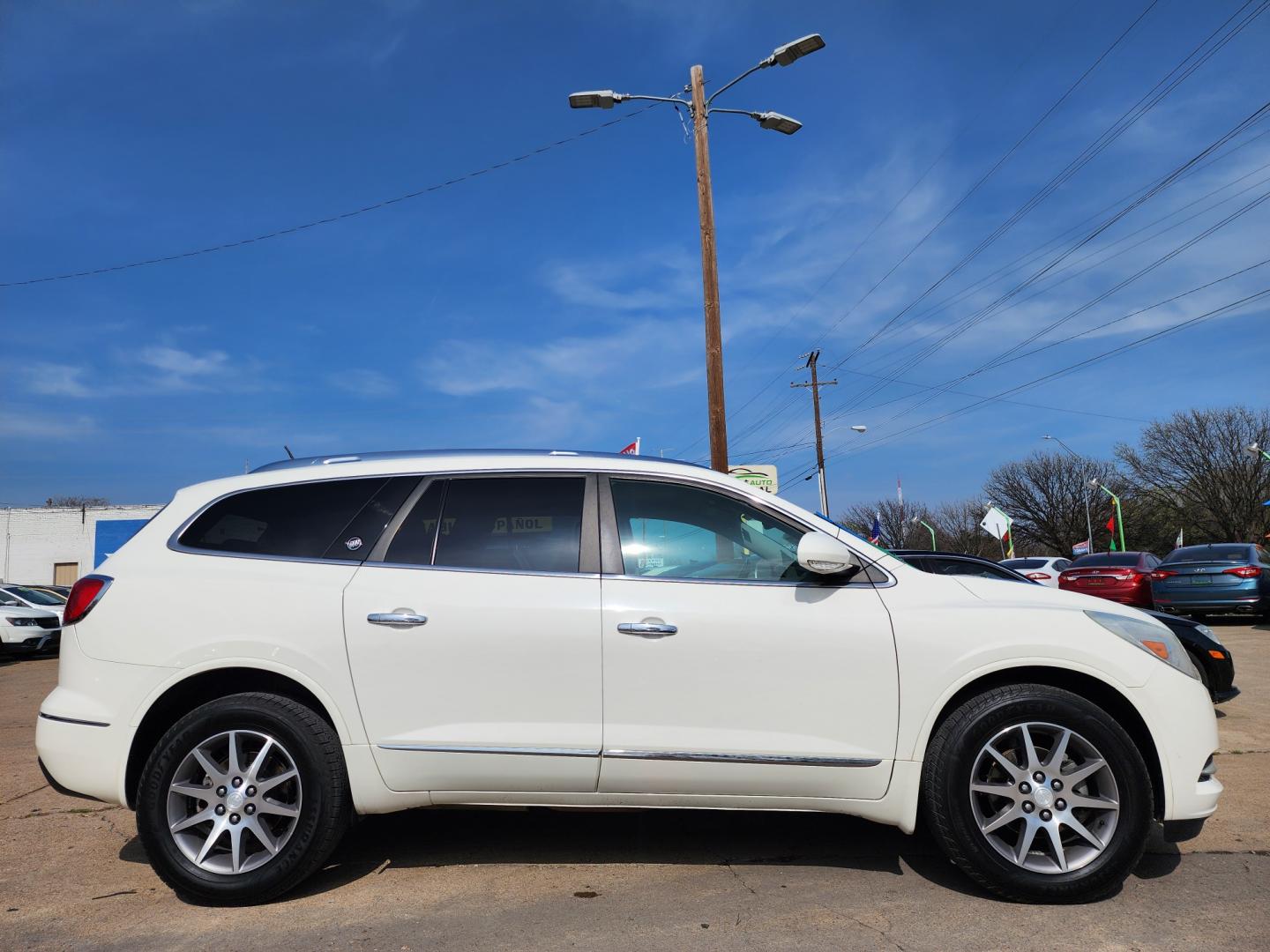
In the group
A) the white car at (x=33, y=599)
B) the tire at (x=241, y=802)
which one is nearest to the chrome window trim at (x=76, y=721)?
the tire at (x=241, y=802)

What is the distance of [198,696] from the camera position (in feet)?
12.3

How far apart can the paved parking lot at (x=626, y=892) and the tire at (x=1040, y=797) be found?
13 centimetres

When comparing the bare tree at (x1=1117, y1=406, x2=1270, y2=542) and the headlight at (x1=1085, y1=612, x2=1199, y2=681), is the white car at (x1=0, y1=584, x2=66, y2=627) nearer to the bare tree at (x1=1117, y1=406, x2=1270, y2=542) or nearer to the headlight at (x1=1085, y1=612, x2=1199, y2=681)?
the headlight at (x1=1085, y1=612, x2=1199, y2=681)

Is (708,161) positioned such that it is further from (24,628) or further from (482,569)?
(24,628)

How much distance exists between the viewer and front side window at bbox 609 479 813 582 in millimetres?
3721

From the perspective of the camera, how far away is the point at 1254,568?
14219mm

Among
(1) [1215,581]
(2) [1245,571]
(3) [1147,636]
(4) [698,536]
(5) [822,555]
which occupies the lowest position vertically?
(3) [1147,636]

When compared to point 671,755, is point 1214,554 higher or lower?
higher

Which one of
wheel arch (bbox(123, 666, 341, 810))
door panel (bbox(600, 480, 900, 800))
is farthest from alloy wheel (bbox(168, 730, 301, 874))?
door panel (bbox(600, 480, 900, 800))

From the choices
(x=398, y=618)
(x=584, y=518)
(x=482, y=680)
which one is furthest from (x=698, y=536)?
(x=398, y=618)

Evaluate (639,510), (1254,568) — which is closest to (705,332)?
(639,510)

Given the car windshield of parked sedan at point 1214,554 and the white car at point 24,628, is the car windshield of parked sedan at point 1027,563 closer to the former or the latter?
the car windshield of parked sedan at point 1214,554

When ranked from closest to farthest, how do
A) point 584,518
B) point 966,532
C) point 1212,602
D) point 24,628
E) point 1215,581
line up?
1. point 584,518
2. point 1212,602
3. point 1215,581
4. point 24,628
5. point 966,532

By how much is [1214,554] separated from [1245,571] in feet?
1.84
